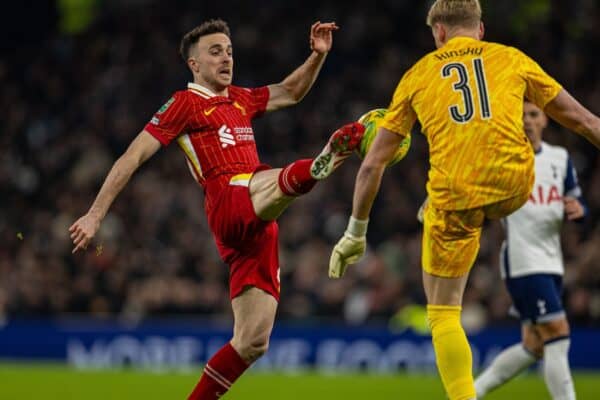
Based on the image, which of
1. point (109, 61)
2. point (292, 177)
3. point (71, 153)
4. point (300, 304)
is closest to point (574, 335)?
point (300, 304)

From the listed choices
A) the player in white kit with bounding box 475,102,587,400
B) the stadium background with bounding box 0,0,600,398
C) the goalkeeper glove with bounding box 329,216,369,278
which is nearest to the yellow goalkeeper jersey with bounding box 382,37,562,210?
the goalkeeper glove with bounding box 329,216,369,278

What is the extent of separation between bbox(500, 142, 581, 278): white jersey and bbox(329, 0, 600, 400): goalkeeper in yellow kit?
7.66 ft

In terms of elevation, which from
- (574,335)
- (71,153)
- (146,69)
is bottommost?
(574,335)

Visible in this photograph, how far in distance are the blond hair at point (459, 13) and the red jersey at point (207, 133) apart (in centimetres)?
154

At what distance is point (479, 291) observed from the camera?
44.6ft

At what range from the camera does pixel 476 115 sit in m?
5.83

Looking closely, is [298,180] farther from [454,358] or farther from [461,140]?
[454,358]

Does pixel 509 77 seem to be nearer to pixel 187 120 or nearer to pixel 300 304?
pixel 187 120

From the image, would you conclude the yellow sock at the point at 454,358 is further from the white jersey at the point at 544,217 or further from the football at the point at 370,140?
the white jersey at the point at 544,217

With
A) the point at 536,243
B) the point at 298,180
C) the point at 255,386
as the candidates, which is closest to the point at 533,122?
the point at 536,243

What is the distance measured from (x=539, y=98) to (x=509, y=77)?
198 mm

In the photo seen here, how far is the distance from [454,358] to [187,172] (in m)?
11.5

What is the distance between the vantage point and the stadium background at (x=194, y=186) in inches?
543

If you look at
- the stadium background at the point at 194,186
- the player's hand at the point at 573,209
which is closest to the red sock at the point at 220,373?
the player's hand at the point at 573,209
